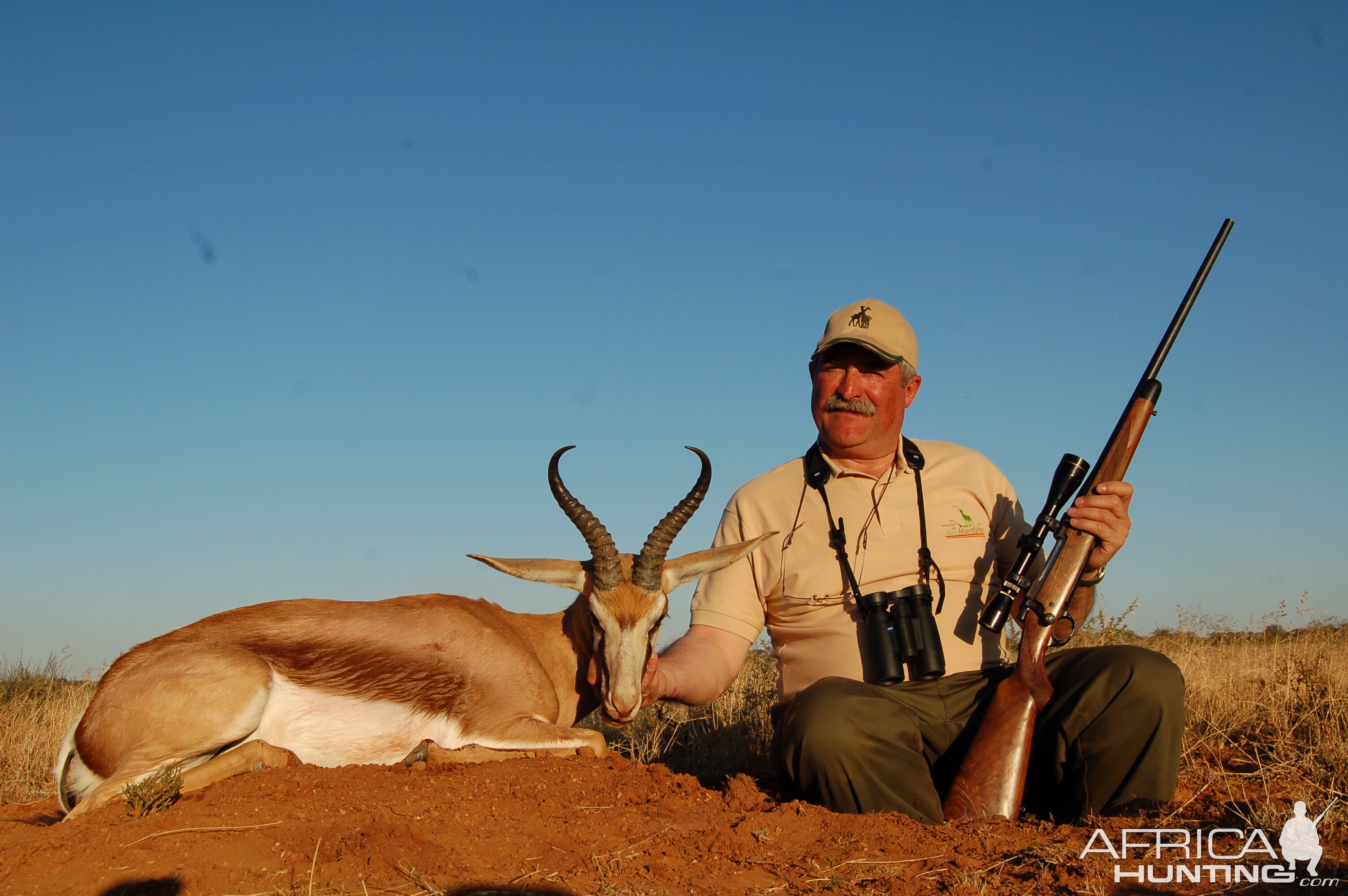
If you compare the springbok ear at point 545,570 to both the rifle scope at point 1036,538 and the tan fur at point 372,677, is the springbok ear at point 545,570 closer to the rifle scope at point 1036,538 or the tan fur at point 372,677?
the tan fur at point 372,677

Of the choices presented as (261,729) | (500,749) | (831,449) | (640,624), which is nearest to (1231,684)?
(831,449)

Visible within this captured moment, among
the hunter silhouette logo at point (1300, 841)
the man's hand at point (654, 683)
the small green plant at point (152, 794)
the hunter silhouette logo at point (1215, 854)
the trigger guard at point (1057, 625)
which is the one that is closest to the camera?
the hunter silhouette logo at point (1215, 854)

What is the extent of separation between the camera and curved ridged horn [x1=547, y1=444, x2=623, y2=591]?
5781 millimetres

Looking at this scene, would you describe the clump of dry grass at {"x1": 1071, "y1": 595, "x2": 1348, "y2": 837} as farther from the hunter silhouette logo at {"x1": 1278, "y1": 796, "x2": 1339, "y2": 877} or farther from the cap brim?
the cap brim

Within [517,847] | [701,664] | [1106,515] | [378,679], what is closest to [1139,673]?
[1106,515]

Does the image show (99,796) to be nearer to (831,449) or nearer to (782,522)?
(782,522)

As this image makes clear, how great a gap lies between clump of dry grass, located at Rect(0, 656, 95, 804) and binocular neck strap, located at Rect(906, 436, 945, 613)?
5255 mm

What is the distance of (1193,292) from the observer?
5586 millimetres

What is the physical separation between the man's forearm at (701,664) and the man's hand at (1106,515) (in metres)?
1.95

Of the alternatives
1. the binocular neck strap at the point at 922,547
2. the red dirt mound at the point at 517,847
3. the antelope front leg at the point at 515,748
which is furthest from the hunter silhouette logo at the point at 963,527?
the antelope front leg at the point at 515,748

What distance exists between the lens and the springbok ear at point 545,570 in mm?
5691

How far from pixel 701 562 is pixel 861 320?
5.70 feet

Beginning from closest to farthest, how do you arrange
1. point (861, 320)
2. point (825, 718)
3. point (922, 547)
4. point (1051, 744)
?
1. point (825, 718)
2. point (1051, 744)
3. point (922, 547)
4. point (861, 320)

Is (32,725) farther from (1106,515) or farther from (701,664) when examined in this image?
(1106,515)
